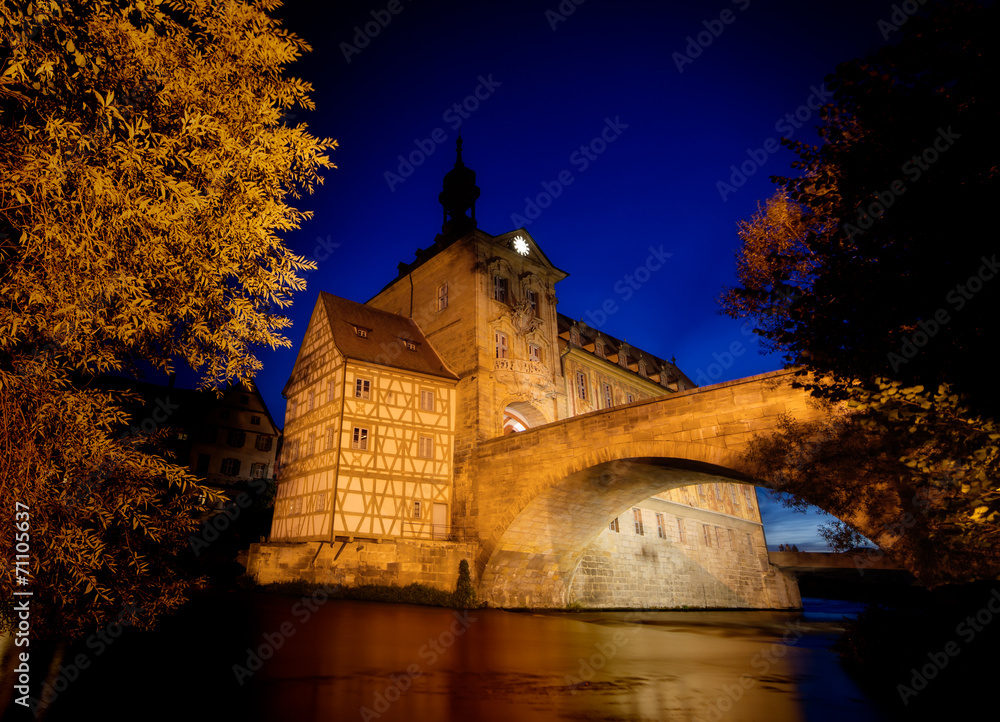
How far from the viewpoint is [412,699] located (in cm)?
499

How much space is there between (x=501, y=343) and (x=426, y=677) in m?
18.0

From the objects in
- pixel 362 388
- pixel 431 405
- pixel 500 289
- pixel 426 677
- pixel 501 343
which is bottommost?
pixel 426 677

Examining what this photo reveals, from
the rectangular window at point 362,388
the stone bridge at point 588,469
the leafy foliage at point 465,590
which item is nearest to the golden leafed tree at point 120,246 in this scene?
the stone bridge at point 588,469

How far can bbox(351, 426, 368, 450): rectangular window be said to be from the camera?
19031 mm

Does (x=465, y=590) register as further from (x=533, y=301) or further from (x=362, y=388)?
(x=533, y=301)

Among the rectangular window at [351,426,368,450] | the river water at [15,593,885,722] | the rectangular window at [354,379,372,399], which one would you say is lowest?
the river water at [15,593,885,722]

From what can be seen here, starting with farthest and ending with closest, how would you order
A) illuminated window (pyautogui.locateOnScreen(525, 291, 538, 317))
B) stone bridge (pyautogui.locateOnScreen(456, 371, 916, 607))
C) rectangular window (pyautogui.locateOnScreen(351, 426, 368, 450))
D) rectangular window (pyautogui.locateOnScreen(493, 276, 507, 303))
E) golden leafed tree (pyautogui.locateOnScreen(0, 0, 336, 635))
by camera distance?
illuminated window (pyautogui.locateOnScreen(525, 291, 538, 317)), rectangular window (pyautogui.locateOnScreen(493, 276, 507, 303)), rectangular window (pyautogui.locateOnScreen(351, 426, 368, 450)), stone bridge (pyautogui.locateOnScreen(456, 371, 916, 607)), golden leafed tree (pyautogui.locateOnScreen(0, 0, 336, 635))

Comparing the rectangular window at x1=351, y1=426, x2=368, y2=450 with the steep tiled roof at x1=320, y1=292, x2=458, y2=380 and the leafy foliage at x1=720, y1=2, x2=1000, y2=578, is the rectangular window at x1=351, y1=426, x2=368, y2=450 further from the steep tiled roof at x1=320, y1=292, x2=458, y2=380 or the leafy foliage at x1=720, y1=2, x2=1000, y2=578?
the leafy foliage at x1=720, y1=2, x2=1000, y2=578

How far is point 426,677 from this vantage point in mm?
6086

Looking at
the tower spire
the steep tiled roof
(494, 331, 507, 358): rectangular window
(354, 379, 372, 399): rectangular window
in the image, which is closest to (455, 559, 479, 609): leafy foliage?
(354, 379, 372, 399): rectangular window

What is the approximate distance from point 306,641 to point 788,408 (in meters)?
11.0

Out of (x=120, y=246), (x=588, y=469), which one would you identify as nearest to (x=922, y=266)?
(x=120, y=246)

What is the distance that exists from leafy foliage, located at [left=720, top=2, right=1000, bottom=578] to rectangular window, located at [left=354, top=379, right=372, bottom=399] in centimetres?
1572

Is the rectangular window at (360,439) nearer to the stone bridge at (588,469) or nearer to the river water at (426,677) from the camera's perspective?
the stone bridge at (588,469)
